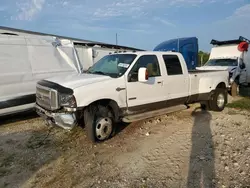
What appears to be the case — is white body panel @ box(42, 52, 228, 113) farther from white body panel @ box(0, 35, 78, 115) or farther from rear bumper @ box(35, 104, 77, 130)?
white body panel @ box(0, 35, 78, 115)

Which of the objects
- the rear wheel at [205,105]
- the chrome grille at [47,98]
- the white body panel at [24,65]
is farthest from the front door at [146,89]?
the white body panel at [24,65]

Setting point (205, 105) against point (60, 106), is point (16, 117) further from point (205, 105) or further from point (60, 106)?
point (205, 105)

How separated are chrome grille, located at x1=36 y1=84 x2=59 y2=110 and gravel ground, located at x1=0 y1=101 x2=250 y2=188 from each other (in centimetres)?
83

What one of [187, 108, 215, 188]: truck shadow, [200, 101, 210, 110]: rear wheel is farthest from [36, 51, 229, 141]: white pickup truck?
[187, 108, 215, 188]: truck shadow

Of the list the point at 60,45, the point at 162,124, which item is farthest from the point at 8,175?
the point at 60,45

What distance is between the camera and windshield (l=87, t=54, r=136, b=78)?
18.1ft

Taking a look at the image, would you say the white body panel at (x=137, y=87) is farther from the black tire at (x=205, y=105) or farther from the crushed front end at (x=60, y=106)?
the black tire at (x=205, y=105)

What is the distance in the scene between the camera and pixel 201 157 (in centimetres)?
437

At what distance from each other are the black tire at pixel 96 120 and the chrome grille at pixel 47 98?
2.05ft

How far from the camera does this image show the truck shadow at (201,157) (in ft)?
11.7

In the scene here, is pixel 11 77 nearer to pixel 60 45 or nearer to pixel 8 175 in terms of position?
pixel 60 45

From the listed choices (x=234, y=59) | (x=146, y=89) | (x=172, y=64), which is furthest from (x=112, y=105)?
(x=234, y=59)

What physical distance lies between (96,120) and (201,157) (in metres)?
2.13

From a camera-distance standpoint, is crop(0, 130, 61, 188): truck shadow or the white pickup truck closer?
crop(0, 130, 61, 188): truck shadow
